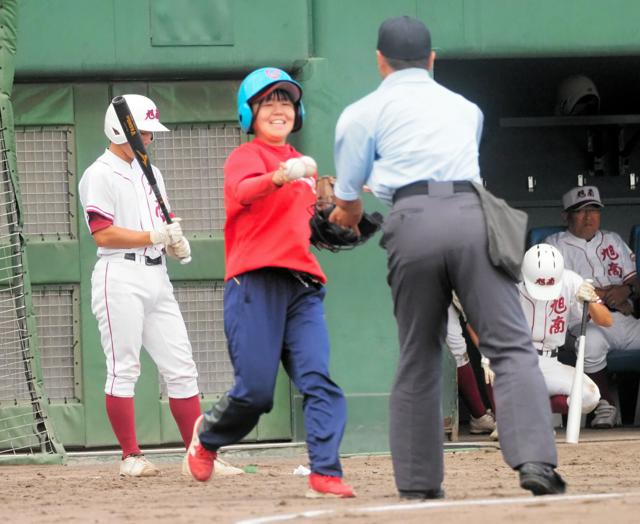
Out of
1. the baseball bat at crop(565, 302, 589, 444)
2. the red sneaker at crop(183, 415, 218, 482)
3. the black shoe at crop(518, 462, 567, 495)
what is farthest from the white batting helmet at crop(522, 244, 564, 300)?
the black shoe at crop(518, 462, 567, 495)

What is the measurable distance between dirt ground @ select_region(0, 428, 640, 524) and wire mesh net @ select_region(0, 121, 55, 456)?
1.02ft

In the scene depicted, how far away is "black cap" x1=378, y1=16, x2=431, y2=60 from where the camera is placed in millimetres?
5430

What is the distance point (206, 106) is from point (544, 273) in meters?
2.37

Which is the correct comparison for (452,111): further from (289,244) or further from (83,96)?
(83,96)

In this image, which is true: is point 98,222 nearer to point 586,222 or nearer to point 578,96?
point 586,222

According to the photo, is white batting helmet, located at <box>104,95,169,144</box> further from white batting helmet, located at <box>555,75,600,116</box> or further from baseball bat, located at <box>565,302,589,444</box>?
white batting helmet, located at <box>555,75,600,116</box>

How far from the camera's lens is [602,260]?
35.6ft

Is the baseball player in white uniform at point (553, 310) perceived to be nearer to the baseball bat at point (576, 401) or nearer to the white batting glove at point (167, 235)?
the baseball bat at point (576, 401)

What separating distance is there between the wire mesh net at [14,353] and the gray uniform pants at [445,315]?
3593mm

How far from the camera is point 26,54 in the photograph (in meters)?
8.59

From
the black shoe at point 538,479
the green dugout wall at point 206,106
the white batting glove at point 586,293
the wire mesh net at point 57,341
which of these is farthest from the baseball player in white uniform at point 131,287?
the white batting glove at point 586,293

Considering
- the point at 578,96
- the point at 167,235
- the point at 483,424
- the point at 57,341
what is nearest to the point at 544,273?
the point at 483,424

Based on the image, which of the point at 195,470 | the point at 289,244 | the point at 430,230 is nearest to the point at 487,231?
the point at 430,230

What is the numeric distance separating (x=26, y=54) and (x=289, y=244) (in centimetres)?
335
